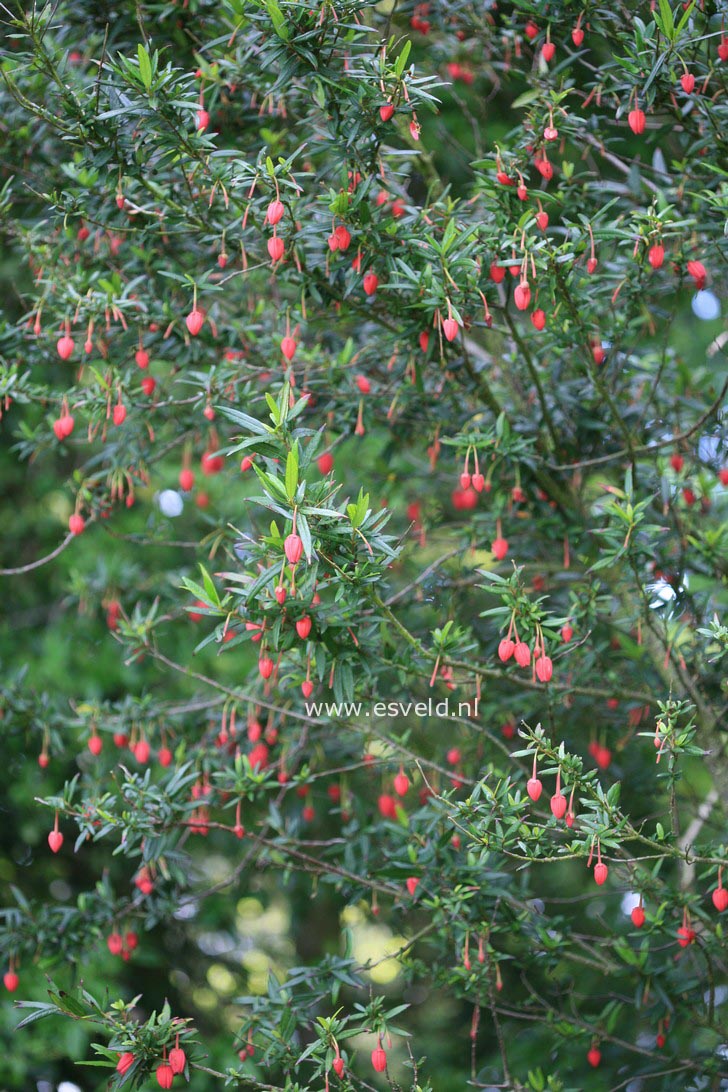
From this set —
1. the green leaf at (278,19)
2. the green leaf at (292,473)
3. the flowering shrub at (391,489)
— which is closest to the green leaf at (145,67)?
the flowering shrub at (391,489)

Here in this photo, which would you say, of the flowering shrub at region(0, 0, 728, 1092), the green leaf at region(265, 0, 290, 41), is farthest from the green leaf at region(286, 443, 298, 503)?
the green leaf at region(265, 0, 290, 41)

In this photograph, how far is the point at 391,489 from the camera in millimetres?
3732

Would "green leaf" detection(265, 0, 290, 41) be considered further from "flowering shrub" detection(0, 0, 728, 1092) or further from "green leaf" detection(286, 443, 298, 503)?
"green leaf" detection(286, 443, 298, 503)

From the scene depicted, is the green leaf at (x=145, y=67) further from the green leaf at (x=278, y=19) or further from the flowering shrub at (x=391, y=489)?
the green leaf at (x=278, y=19)

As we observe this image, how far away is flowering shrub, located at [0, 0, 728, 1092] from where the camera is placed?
2.30 metres

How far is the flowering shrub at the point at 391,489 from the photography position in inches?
90.6

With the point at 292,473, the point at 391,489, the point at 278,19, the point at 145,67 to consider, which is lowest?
the point at 391,489

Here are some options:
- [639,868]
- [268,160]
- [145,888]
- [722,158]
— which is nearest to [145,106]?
[268,160]

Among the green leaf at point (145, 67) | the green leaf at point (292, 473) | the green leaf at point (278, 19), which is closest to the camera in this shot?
the green leaf at point (292, 473)

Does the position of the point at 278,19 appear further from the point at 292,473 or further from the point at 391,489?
the point at 391,489

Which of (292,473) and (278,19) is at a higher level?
(278,19)

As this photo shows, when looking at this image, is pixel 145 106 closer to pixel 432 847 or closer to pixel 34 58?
pixel 34 58

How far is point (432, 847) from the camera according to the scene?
2.70m

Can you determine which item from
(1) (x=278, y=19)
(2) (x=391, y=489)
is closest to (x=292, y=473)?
(1) (x=278, y=19)
